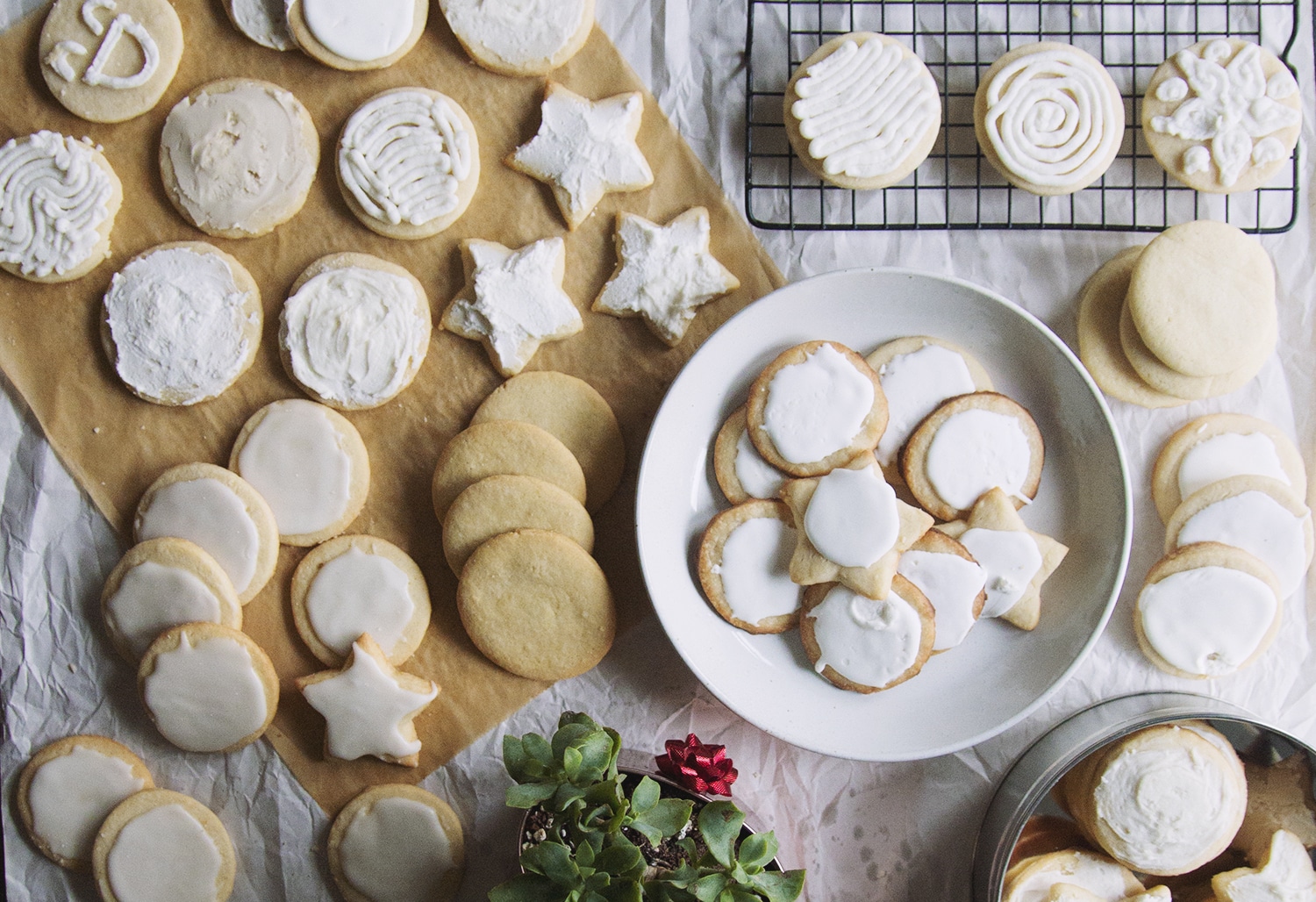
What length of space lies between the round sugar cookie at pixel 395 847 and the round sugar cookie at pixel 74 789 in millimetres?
381

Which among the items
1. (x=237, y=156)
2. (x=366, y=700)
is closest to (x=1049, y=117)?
(x=237, y=156)

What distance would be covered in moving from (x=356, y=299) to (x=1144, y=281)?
51.7 inches

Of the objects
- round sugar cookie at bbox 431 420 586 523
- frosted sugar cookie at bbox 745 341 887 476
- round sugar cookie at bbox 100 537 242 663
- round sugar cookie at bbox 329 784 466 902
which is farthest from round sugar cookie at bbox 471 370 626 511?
round sugar cookie at bbox 329 784 466 902

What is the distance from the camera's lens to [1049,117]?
1602 millimetres

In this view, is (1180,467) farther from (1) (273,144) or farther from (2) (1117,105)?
(1) (273,144)

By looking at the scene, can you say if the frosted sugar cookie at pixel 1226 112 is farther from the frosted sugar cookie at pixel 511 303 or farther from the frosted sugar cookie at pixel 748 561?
the frosted sugar cookie at pixel 511 303

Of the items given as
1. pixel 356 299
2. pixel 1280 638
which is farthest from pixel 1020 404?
pixel 356 299

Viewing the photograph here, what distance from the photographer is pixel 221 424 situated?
1.72m

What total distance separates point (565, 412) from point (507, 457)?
0.42 ft

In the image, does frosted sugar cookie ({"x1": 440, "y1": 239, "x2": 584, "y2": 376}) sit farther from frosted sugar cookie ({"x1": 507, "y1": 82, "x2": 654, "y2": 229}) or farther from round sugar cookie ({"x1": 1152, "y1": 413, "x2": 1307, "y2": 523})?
round sugar cookie ({"x1": 1152, "y1": 413, "x2": 1307, "y2": 523})

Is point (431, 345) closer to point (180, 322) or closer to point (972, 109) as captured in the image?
point (180, 322)

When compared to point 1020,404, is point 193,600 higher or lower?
lower

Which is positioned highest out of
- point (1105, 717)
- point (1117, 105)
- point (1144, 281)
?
point (1117, 105)

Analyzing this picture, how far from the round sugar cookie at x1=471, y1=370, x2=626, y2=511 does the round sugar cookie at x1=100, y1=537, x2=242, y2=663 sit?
0.52m
